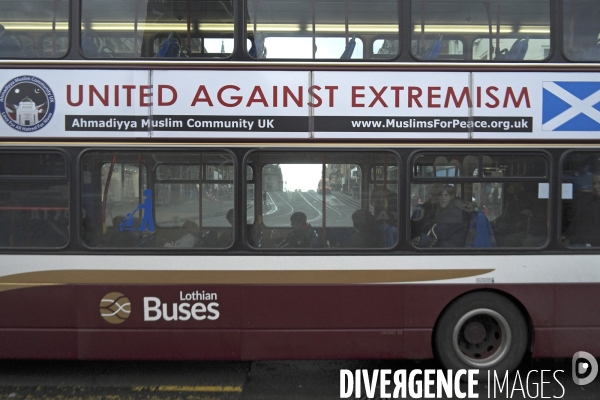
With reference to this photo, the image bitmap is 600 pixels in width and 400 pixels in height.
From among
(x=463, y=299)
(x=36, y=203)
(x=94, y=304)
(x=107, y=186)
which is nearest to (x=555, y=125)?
(x=463, y=299)

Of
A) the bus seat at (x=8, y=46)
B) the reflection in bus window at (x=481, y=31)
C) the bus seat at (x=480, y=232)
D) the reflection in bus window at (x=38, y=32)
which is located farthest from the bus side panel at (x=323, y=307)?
the bus seat at (x=8, y=46)

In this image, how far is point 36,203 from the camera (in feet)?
16.9

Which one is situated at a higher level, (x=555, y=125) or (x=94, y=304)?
(x=555, y=125)

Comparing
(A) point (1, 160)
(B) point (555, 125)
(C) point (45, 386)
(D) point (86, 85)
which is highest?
(D) point (86, 85)

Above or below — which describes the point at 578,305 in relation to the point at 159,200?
below

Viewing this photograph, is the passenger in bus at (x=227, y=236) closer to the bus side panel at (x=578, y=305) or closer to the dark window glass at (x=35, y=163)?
the dark window glass at (x=35, y=163)

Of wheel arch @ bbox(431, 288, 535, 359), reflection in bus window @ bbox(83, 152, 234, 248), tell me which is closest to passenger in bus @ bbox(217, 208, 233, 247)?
reflection in bus window @ bbox(83, 152, 234, 248)

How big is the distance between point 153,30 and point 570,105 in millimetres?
4304

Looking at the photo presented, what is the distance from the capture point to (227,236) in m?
5.16

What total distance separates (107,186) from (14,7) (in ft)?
6.78

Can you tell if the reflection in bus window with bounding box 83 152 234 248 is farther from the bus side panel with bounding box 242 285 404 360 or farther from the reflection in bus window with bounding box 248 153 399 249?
the bus side panel with bounding box 242 285 404 360

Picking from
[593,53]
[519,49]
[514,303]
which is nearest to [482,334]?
[514,303]

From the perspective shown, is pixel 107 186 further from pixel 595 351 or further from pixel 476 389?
pixel 595 351

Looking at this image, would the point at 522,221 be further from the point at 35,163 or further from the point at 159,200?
the point at 35,163
